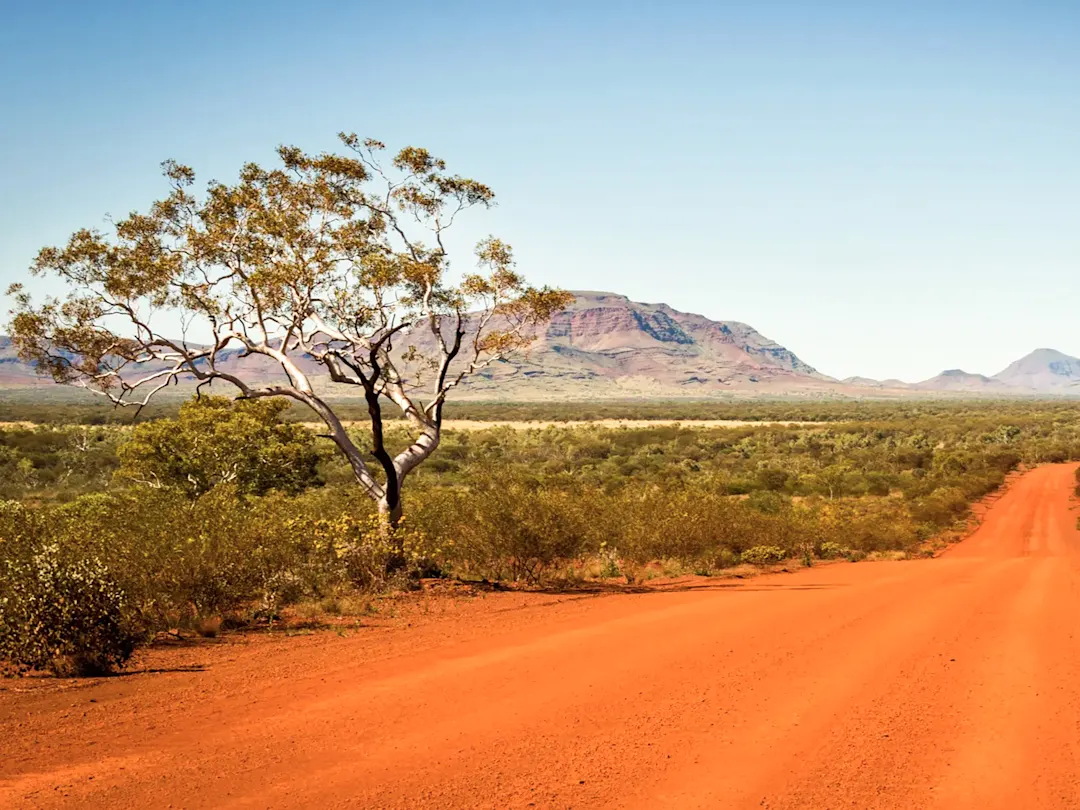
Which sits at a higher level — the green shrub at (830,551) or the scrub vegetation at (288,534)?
the scrub vegetation at (288,534)

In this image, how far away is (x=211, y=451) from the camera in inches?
811

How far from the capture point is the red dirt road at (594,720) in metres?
5.28

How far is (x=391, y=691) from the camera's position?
291 inches

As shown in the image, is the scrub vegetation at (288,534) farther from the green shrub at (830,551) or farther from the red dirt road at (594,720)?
the red dirt road at (594,720)

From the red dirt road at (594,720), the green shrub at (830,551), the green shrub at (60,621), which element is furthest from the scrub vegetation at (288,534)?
Result: the red dirt road at (594,720)

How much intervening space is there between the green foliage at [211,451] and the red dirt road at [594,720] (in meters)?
12.1

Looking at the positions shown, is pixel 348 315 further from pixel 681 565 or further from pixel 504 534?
pixel 681 565

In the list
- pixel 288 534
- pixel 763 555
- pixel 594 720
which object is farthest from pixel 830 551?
pixel 594 720

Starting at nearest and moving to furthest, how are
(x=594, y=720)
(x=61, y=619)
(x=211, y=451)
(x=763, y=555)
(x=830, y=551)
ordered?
1. (x=594, y=720)
2. (x=61, y=619)
3. (x=763, y=555)
4. (x=211, y=451)
5. (x=830, y=551)

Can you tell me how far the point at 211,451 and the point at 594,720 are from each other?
1673cm

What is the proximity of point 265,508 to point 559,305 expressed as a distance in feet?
22.2

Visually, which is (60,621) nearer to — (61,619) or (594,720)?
(61,619)

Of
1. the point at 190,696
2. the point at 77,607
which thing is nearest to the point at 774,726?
the point at 190,696

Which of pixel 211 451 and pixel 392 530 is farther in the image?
pixel 211 451
